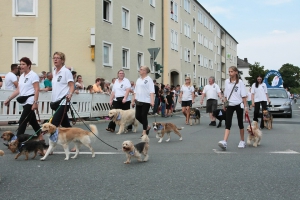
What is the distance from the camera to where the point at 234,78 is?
862 cm

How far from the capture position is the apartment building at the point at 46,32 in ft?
80.1

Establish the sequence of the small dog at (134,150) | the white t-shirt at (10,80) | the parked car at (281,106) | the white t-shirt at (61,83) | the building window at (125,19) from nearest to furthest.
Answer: the small dog at (134,150) < the white t-shirt at (61,83) < the white t-shirt at (10,80) < the parked car at (281,106) < the building window at (125,19)

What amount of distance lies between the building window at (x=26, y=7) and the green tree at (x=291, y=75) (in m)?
138

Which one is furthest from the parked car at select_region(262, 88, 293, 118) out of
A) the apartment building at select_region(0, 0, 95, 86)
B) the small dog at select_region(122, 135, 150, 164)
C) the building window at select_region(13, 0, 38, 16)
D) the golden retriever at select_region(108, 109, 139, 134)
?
the building window at select_region(13, 0, 38, 16)

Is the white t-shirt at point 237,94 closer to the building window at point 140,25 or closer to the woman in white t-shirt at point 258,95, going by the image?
the woman in white t-shirt at point 258,95

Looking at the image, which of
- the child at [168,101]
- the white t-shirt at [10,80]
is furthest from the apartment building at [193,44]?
the white t-shirt at [10,80]

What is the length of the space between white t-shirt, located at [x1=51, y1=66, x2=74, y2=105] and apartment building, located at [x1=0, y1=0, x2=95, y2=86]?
56.6 feet

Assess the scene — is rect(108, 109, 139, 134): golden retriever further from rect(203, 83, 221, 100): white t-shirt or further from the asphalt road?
rect(203, 83, 221, 100): white t-shirt

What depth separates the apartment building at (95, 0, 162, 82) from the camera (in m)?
25.6

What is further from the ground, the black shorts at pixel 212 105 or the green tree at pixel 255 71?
the green tree at pixel 255 71

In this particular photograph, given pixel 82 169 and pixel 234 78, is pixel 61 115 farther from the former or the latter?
pixel 234 78

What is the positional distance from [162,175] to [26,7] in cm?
2186

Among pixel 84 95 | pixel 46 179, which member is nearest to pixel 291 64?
pixel 84 95

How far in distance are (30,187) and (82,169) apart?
1.30m
